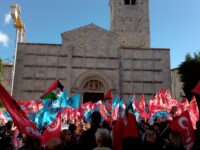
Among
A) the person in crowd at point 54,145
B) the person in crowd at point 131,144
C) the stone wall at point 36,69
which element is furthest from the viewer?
the stone wall at point 36,69

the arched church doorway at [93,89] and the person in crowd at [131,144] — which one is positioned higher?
the arched church doorway at [93,89]

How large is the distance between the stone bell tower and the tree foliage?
17.9ft

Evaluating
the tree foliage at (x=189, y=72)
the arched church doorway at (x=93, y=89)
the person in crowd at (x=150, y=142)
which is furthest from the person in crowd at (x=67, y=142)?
the tree foliage at (x=189, y=72)

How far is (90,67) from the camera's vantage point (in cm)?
2834

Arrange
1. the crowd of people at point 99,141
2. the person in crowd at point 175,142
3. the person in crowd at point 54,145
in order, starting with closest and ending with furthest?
the person in crowd at point 54,145, the crowd of people at point 99,141, the person in crowd at point 175,142

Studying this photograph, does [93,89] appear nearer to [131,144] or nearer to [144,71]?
[144,71]

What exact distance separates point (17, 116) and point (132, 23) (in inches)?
1246

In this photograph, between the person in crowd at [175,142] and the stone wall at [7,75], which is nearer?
the person in crowd at [175,142]

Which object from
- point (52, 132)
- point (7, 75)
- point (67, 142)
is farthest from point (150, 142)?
point (7, 75)

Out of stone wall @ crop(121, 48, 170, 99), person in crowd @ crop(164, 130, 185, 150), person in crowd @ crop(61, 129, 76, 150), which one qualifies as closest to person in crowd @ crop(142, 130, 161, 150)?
person in crowd @ crop(164, 130, 185, 150)

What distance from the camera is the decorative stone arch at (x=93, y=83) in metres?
27.7

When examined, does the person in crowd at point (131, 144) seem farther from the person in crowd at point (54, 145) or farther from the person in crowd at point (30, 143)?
the person in crowd at point (54, 145)

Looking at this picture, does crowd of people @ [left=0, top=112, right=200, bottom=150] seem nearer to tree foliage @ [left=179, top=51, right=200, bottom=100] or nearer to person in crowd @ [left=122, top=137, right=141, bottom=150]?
person in crowd @ [left=122, top=137, right=141, bottom=150]

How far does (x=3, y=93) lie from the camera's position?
205 inches
